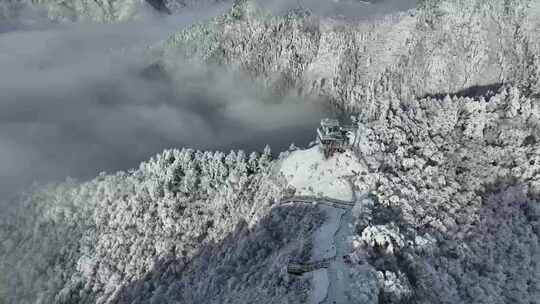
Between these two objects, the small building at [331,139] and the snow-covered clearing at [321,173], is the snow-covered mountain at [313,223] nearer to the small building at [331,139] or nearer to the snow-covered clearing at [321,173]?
the snow-covered clearing at [321,173]

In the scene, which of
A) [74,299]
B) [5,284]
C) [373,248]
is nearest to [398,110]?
[373,248]

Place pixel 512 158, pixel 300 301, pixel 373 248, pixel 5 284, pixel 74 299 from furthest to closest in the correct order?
1. pixel 5 284
2. pixel 74 299
3. pixel 512 158
4. pixel 373 248
5. pixel 300 301

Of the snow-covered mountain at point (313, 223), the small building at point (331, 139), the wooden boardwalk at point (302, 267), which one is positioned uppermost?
the small building at point (331, 139)

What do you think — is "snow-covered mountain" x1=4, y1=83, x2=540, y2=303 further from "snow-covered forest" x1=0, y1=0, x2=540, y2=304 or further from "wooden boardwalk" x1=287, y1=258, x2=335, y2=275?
"wooden boardwalk" x1=287, y1=258, x2=335, y2=275

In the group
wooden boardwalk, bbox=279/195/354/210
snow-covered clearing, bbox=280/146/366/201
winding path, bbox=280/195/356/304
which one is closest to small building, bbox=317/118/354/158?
snow-covered clearing, bbox=280/146/366/201

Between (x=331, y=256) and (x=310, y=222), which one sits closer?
(x=331, y=256)

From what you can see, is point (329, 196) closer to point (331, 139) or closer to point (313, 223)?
point (313, 223)

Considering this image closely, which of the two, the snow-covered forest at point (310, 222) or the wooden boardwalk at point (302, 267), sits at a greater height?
the snow-covered forest at point (310, 222)

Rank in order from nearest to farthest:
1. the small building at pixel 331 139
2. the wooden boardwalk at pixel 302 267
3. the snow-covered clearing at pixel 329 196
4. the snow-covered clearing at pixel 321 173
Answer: the snow-covered clearing at pixel 329 196 → the wooden boardwalk at pixel 302 267 → the snow-covered clearing at pixel 321 173 → the small building at pixel 331 139

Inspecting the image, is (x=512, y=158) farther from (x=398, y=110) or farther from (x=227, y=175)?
(x=227, y=175)

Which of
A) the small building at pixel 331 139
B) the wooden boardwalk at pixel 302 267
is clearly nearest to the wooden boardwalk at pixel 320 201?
the small building at pixel 331 139

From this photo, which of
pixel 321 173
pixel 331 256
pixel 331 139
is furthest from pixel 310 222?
pixel 331 139
